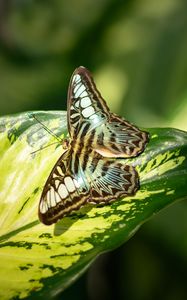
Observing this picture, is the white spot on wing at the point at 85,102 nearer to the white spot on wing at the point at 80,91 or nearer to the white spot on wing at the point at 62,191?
the white spot on wing at the point at 80,91

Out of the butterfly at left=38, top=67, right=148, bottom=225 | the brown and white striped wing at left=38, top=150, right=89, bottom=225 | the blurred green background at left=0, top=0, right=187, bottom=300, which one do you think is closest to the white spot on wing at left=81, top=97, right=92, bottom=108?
the butterfly at left=38, top=67, right=148, bottom=225

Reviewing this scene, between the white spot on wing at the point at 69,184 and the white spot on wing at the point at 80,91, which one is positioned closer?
the white spot on wing at the point at 69,184

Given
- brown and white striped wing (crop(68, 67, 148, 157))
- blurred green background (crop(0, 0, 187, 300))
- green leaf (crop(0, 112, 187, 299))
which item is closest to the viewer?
green leaf (crop(0, 112, 187, 299))

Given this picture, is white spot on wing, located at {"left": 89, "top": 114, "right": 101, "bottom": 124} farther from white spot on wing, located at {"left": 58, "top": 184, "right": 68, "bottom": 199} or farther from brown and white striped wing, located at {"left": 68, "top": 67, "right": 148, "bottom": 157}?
white spot on wing, located at {"left": 58, "top": 184, "right": 68, "bottom": 199}

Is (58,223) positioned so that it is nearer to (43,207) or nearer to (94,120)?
(43,207)

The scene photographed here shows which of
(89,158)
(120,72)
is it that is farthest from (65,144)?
(120,72)

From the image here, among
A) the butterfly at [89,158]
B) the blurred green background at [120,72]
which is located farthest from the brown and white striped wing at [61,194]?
the blurred green background at [120,72]

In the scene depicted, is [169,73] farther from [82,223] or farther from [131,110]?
[82,223]

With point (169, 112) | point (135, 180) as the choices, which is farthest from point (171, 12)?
point (135, 180)
